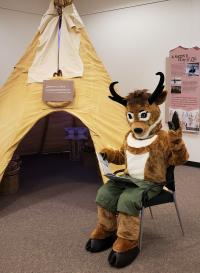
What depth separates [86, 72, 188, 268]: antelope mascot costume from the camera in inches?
81.9

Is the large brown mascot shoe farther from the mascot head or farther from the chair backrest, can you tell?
the mascot head

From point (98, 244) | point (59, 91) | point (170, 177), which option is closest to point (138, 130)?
point (170, 177)

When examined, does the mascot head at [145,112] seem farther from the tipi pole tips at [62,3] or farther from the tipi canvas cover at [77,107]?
the tipi pole tips at [62,3]

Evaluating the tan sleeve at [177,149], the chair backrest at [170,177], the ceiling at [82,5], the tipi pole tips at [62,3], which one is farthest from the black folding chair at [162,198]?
the ceiling at [82,5]

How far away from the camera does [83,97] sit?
10.00 feet

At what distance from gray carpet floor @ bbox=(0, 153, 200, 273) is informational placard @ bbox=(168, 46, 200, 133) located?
2.39 feet

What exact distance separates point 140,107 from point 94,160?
197 cm

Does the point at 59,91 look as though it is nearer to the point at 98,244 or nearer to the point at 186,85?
the point at 98,244

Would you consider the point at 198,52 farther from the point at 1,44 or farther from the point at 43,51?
the point at 1,44

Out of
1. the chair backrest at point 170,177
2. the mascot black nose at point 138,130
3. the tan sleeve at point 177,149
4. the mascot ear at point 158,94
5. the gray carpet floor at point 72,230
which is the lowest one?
the gray carpet floor at point 72,230

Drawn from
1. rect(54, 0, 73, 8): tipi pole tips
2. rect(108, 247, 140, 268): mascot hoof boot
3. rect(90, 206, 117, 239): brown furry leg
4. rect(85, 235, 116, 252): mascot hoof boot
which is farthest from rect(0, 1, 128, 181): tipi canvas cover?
rect(108, 247, 140, 268): mascot hoof boot

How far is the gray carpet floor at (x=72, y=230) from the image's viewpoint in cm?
202

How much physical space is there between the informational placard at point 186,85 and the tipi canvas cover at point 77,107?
1223 mm

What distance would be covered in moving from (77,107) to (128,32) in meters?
2.00
